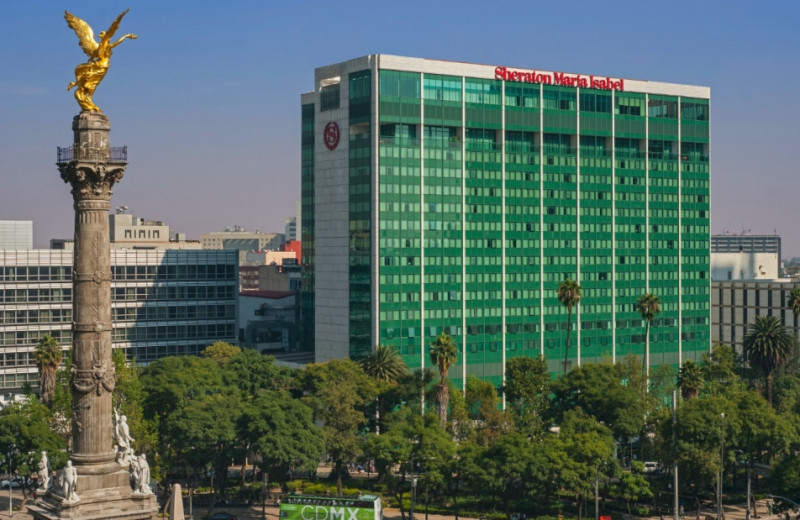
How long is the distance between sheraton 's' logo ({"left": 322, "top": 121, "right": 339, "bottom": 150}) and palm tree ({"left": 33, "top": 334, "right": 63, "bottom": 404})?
174ft

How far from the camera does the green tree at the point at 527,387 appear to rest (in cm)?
14262

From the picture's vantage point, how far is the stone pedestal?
8000 cm

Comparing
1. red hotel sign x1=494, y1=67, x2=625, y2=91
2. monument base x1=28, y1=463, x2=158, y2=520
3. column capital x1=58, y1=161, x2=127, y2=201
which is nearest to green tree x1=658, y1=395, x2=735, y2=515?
monument base x1=28, y1=463, x2=158, y2=520

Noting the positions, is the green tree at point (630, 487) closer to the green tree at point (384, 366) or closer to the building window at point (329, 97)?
the green tree at point (384, 366)

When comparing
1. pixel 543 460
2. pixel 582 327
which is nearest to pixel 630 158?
pixel 582 327

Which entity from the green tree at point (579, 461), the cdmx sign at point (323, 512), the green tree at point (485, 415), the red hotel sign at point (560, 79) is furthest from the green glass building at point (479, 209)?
the cdmx sign at point (323, 512)

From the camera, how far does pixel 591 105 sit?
624 ft

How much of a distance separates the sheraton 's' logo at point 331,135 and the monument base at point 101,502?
323 ft

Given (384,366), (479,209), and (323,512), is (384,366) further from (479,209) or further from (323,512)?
(323,512)

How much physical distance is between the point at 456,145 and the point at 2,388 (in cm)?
7803

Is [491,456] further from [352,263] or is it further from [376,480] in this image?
[352,263]

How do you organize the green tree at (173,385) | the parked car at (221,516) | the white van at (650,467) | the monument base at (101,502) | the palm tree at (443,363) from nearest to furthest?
the monument base at (101,502) → the parked car at (221,516) → the green tree at (173,385) → the palm tree at (443,363) → the white van at (650,467)

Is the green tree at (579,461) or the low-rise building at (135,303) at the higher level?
the low-rise building at (135,303)

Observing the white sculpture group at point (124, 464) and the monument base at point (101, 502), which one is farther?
the monument base at point (101, 502)
